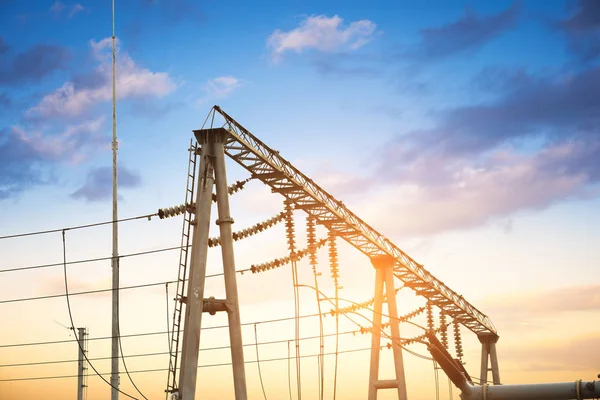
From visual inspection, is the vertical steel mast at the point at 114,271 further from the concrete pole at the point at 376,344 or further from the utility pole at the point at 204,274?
the concrete pole at the point at 376,344

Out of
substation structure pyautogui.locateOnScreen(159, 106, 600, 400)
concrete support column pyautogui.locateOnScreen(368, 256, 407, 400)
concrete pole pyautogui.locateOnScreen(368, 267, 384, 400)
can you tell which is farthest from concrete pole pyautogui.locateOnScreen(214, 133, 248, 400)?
concrete pole pyautogui.locateOnScreen(368, 267, 384, 400)

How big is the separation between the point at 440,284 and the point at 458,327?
7501 mm

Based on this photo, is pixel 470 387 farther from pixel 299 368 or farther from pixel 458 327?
pixel 458 327

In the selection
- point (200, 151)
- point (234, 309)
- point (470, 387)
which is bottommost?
point (470, 387)

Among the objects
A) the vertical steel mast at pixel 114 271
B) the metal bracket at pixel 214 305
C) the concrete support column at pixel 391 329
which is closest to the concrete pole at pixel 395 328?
the concrete support column at pixel 391 329

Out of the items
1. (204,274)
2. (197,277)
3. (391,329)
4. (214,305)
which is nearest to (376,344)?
(391,329)

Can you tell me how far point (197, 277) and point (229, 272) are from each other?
3.88 ft

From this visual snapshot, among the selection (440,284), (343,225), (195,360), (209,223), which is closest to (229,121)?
(209,223)

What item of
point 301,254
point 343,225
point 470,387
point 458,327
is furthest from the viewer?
point 458,327

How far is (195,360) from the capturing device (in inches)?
896

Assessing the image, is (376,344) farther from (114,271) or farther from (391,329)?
(114,271)

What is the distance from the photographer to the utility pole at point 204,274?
75.0 ft

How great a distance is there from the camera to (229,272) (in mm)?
24031

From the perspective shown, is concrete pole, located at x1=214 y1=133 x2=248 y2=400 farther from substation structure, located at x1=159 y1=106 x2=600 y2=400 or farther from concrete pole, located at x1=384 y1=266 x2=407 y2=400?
concrete pole, located at x1=384 y1=266 x2=407 y2=400
